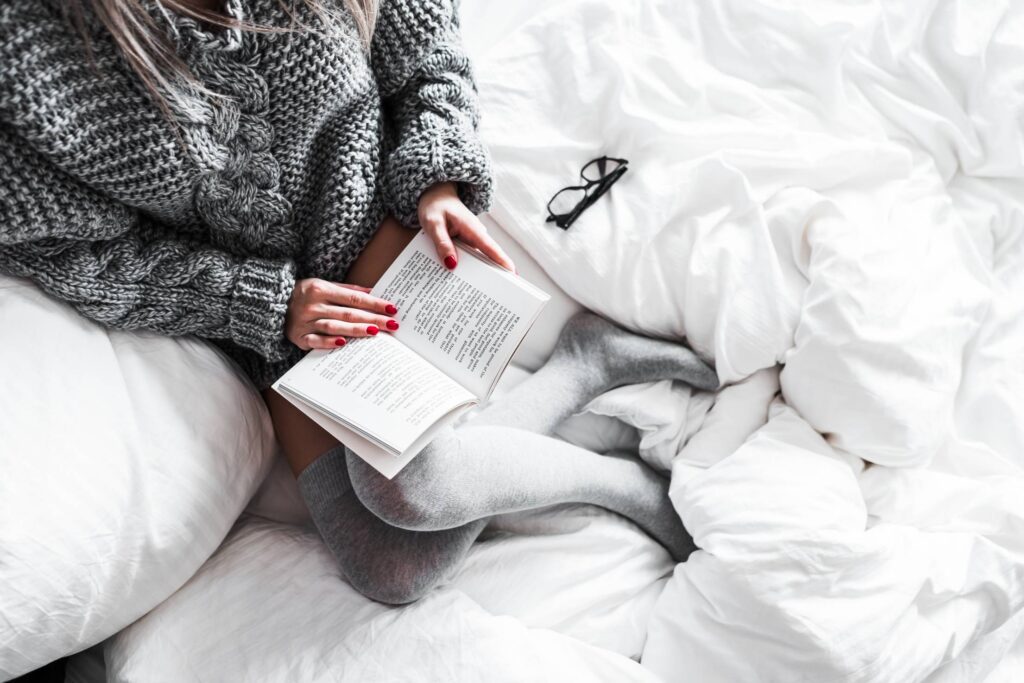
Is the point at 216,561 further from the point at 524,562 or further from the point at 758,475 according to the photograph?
the point at 758,475

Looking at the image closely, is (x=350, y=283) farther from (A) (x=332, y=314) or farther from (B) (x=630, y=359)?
(B) (x=630, y=359)

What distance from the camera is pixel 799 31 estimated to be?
3.16 ft

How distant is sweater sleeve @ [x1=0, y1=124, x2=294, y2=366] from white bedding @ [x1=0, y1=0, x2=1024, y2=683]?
48 millimetres

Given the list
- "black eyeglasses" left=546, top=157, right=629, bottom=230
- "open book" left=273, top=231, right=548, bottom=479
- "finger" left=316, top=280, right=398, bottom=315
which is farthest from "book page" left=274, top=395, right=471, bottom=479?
"black eyeglasses" left=546, top=157, right=629, bottom=230

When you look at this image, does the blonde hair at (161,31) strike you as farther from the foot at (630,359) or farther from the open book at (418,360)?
the foot at (630,359)

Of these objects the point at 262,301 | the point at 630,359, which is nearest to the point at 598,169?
the point at 630,359

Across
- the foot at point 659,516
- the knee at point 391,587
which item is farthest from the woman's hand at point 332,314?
the foot at point 659,516

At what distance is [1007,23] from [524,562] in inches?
35.6

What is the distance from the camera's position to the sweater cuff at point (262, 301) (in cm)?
75

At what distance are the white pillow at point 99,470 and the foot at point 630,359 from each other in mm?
408

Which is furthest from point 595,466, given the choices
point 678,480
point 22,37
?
point 22,37

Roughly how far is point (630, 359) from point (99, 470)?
1.94ft

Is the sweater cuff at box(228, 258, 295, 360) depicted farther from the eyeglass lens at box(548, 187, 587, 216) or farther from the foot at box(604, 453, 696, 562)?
the foot at box(604, 453, 696, 562)

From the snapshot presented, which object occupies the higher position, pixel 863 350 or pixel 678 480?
pixel 863 350
